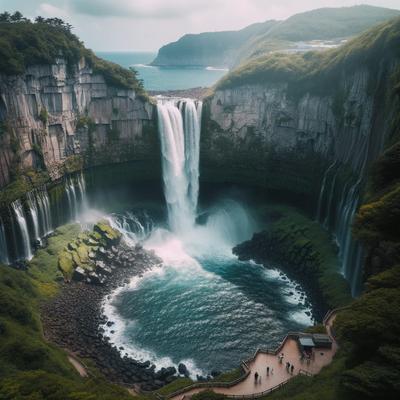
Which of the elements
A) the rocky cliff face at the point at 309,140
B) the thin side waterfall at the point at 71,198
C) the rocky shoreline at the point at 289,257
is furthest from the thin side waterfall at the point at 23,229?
the rocky cliff face at the point at 309,140

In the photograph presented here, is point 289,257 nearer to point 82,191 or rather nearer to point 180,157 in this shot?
point 180,157

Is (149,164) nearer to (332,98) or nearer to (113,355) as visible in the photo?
(332,98)

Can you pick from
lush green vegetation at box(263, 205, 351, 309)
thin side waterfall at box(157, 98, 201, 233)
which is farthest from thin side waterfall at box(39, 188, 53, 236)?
lush green vegetation at box(263, 205, 351, 309)

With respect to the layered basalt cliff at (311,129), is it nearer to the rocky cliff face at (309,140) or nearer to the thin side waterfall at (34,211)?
the rocky cliff face at (309,140)

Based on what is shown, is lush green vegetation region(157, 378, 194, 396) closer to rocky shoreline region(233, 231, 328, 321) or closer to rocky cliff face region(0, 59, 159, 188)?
rocky shoreline region(233, 231, 328, 321)

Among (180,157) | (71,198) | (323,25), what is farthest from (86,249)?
(323,25)
